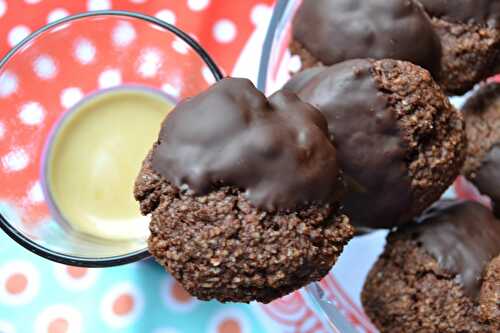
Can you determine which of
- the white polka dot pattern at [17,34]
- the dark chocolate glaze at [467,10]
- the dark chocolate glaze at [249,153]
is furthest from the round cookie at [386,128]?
the white polka dot pattern at [17,34]

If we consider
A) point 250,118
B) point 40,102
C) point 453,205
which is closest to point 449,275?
point 453,205

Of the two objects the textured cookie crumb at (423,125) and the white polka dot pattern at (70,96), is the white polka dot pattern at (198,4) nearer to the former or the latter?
the white polka dot pattern at (70,96)

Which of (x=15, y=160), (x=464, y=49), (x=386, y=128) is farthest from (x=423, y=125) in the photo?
(x=15, y=160)

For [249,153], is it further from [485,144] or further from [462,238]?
[485,144]

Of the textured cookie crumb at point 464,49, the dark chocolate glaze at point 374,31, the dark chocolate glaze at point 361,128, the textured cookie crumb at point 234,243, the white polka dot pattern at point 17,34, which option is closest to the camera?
the textured cookie crumb at point 234,243

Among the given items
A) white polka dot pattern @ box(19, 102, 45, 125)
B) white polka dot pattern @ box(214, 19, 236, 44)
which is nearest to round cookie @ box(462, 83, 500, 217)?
white polka dot pattern @ box(214, 19, 236, 44)

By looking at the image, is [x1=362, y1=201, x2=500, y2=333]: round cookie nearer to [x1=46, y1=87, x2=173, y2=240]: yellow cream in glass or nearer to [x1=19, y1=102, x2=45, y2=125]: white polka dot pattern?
[x1=46, y1=87, x2=173, y2=240]: yellow cream in glass
